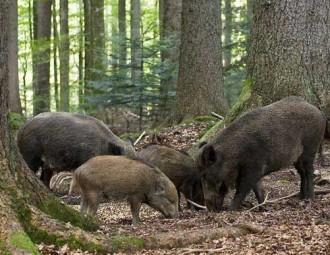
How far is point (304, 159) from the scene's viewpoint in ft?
29.2

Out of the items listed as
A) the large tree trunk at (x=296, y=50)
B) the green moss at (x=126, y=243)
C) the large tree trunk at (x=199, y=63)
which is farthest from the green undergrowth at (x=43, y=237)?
the large tree trunk at (x=199, y=63)

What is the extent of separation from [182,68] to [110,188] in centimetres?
829

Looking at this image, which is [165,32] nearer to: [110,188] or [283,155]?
[283,155]

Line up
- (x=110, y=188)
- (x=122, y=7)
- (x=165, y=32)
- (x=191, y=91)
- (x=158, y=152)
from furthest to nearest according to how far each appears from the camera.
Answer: (x=122, y=7) < (x=165, y=32) < (x=191, y=91) < (x=158, y=152) < (x=110, y=188)

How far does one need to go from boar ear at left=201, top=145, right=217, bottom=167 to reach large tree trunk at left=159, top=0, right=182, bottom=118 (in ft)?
28.3

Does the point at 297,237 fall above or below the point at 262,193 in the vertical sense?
above

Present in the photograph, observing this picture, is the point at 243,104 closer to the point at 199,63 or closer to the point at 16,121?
the point at 199,63

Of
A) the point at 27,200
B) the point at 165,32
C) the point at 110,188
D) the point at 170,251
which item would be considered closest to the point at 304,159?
the point at 110,188

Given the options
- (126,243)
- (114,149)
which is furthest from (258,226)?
(114,149)

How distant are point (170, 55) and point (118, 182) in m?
11.2

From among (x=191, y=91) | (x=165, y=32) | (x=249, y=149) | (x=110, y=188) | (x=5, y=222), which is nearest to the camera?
(x=5, y=222)

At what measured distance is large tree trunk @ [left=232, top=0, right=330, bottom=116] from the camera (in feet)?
33.4

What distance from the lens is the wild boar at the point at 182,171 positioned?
896cm

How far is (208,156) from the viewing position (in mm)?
8492
